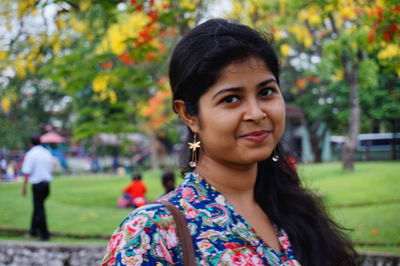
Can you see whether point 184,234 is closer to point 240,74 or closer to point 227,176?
point 227,176

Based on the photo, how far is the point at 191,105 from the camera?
5.20ft

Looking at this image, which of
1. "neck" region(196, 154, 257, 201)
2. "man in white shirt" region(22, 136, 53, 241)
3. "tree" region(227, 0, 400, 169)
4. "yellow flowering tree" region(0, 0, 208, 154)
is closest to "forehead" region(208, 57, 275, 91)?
"neck" region(196, 154, 257, 201)

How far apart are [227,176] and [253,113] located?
0.90ft

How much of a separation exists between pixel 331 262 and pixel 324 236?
0.37 ft

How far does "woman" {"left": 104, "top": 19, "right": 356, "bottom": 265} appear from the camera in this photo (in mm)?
1346

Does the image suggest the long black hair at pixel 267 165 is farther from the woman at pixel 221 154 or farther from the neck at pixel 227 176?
the neck at pixel 227 176

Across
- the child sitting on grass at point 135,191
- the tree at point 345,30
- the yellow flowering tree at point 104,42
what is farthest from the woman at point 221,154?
the child sitting on grass at point 135,191

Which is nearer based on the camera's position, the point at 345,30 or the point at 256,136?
the point at 256,136

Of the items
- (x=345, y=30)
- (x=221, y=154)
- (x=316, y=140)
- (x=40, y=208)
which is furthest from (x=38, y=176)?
(x=316, y=140)

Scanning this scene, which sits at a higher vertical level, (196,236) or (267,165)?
(267,165)

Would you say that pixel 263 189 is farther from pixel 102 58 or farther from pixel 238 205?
pixel 102 58

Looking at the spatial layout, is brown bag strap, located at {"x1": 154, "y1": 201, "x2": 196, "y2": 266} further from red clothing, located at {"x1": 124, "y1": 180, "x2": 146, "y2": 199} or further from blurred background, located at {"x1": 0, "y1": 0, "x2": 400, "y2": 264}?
red clothing, located at {"x1": 124, "y1": 180, "x2": 146, "y2": 199}

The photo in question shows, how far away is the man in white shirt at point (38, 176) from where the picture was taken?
7.13 metres

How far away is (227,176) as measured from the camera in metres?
1.64
